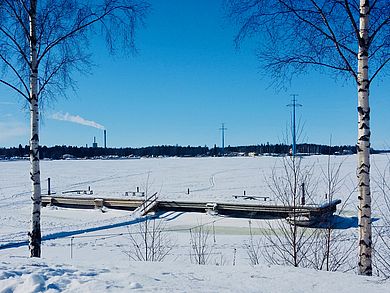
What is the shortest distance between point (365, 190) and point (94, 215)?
53.9 ft

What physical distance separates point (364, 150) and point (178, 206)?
15086 mm

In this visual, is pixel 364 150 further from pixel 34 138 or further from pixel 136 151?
pixel 136 151

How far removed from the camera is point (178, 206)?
19.3 metres

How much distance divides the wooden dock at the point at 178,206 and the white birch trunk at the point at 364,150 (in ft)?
30.8

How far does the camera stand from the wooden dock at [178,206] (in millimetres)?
16942

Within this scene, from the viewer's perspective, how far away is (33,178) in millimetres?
6285

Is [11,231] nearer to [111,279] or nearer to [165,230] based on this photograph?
[165,230]

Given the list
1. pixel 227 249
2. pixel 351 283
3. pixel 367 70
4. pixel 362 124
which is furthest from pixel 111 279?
pixel 227 249

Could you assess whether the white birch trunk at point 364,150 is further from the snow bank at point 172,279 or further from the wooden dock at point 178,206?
the wooden dock at point 178,206

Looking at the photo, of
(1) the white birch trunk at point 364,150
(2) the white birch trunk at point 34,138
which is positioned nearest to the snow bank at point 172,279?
(1) the white birch trunk at point 364,150

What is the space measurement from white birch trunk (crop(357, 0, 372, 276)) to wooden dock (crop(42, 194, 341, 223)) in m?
9.39

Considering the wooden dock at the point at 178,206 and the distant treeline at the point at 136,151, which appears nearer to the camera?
the wooden dock at the point at 178,206

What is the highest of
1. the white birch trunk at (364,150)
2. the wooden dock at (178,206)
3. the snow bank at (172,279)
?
the white birch trunk at (364,150)

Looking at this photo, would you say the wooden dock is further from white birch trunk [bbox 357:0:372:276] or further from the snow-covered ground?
white birch trunk [bbox 357:0:372:276]
